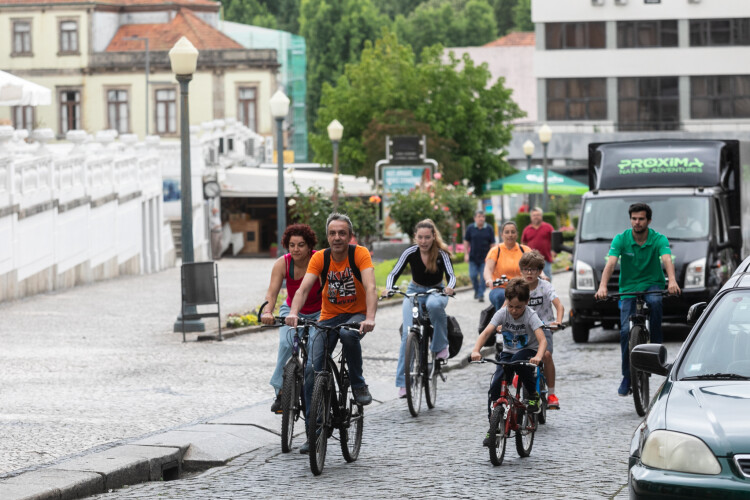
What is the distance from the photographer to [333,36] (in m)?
91.2

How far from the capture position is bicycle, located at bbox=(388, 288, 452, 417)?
11898 millimetres

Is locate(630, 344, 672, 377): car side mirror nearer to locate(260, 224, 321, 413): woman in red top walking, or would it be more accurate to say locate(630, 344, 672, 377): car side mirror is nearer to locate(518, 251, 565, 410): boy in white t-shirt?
locate(260, 224, 321, 413): woman in red top walking

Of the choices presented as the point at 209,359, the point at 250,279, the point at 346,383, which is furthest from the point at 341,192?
the point at 346,383

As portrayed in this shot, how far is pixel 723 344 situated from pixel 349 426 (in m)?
3.16

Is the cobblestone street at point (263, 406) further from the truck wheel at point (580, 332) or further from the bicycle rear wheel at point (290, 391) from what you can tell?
the bicycle rear wheel at point (290, 391)

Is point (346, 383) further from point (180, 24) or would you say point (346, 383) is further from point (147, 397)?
point (180, 24)

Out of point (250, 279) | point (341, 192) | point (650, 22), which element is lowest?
point (250, 279)

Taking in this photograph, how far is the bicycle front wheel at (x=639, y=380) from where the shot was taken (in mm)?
11664

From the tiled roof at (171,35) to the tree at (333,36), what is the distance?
1851 centimetres

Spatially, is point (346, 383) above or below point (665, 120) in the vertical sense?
below

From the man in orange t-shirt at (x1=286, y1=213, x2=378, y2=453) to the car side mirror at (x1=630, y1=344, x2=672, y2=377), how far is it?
103 inches

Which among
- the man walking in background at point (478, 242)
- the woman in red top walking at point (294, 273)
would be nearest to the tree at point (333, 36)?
the man walking in background at point (478, 242)

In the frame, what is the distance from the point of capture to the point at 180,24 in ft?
234

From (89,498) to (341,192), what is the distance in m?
25.4
